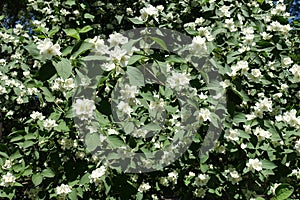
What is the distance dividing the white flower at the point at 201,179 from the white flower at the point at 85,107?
81cm

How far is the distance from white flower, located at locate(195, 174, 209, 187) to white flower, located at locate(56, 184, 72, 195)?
718mm

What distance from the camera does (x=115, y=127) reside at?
A: 1.82 metres

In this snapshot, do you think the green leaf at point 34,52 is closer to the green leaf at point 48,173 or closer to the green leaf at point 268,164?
the green leaf at point 48,173

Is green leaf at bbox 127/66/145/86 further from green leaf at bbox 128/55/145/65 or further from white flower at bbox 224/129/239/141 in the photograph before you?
white flower at bbox 224/129/239/141

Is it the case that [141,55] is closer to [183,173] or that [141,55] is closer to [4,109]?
[183,173]

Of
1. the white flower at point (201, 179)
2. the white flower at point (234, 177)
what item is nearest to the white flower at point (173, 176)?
the white flower at point (201, 179)

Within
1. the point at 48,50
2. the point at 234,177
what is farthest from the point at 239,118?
the point at 48,50

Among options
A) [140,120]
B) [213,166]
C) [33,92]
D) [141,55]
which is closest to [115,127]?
[140,120]

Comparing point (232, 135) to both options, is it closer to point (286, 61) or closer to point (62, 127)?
point (286, 61)

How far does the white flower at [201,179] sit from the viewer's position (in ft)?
6.99

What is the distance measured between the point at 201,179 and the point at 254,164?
314mm

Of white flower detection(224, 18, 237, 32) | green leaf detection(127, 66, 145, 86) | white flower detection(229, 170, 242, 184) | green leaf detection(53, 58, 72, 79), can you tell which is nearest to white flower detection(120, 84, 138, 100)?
green leaf detection(127, 66, 145, 86)

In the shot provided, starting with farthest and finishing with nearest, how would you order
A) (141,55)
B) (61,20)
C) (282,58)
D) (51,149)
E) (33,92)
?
1. (61,20)
2. (33,92)
3. (282,58)
4. (51,149)
5. (141,55)

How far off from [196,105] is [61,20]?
1.72 m
